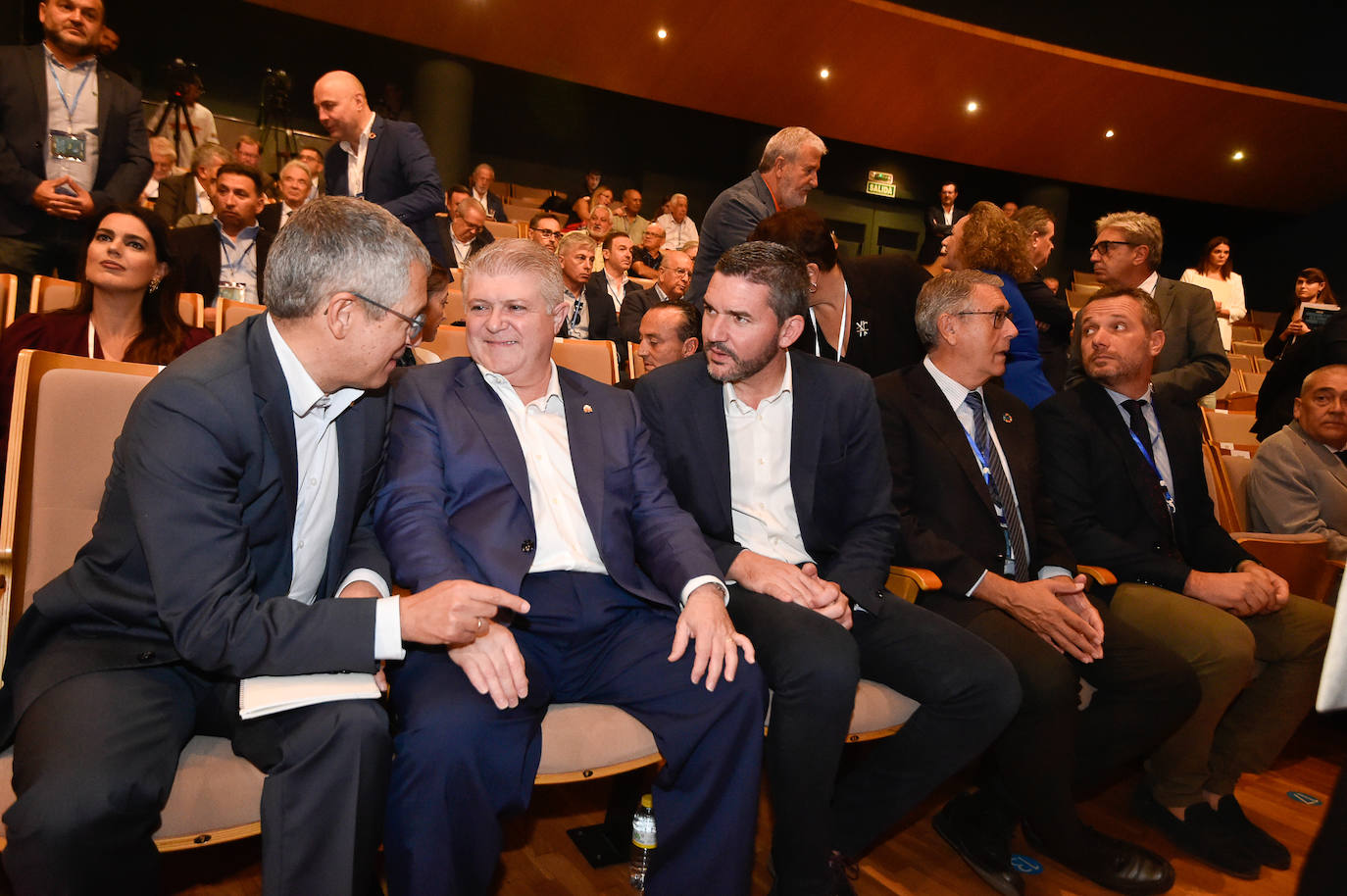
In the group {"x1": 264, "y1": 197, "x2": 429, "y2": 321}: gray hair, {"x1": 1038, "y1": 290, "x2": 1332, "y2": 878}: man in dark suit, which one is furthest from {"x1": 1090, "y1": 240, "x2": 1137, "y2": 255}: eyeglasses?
{"x1": 264, "y1": 197, "x2": 429, "y2": 321}: gray hair

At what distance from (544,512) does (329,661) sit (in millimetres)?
619

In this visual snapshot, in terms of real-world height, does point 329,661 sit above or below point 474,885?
above

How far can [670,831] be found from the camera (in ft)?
5.49

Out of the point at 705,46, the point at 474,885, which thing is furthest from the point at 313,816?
the point at 705,46

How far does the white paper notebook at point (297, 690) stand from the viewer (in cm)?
133

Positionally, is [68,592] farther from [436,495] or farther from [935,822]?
[935,822]

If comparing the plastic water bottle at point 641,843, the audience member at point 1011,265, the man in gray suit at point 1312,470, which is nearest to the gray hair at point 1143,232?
the audience member at point 1011,265

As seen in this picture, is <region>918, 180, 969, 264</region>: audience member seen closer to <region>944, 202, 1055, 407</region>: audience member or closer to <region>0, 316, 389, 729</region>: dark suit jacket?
<region>944, 202, 1055, 407</region>: audience member

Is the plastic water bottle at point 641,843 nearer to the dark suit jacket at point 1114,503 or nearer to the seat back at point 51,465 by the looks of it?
the seat back at point 51,465

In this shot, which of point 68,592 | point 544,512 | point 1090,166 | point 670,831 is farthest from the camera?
point 1090,166

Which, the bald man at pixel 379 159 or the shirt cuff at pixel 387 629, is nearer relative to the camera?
the shirt cuff at pixel 387 629

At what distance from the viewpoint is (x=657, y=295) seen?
18.9ft

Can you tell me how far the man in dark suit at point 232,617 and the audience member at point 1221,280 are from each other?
6.96 meters

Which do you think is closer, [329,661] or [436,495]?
[329,661]
